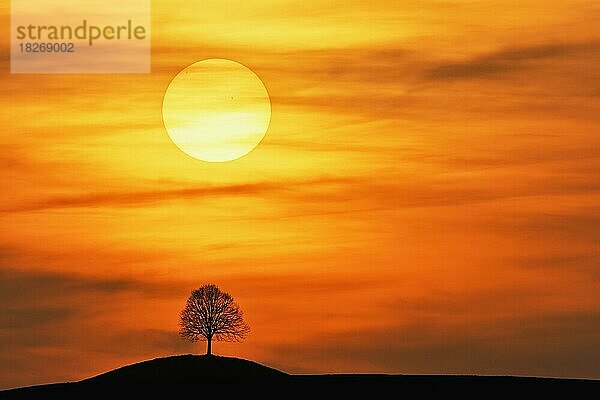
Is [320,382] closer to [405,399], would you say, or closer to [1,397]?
[405,399]

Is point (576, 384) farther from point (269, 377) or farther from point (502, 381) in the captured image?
point (269, 377)

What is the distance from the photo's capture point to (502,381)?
545 ft

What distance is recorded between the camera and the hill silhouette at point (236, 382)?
160m

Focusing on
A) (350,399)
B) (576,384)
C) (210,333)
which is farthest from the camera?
(210,333)

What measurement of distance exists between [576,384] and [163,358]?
35.4m

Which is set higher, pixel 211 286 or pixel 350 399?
pixel 211 286

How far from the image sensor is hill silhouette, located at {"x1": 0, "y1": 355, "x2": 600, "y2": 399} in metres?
160

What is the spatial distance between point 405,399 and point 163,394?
61.7ft

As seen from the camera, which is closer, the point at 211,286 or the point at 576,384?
the point at 576,384

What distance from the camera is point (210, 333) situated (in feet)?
604

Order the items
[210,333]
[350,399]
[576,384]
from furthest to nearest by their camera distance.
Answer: [210,333]
[576,384]
[350,399]

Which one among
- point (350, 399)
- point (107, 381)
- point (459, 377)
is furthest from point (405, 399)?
point (107, 381)

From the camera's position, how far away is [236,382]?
16400 centimetres

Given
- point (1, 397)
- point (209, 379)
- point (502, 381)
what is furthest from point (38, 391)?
point (502, 381)
